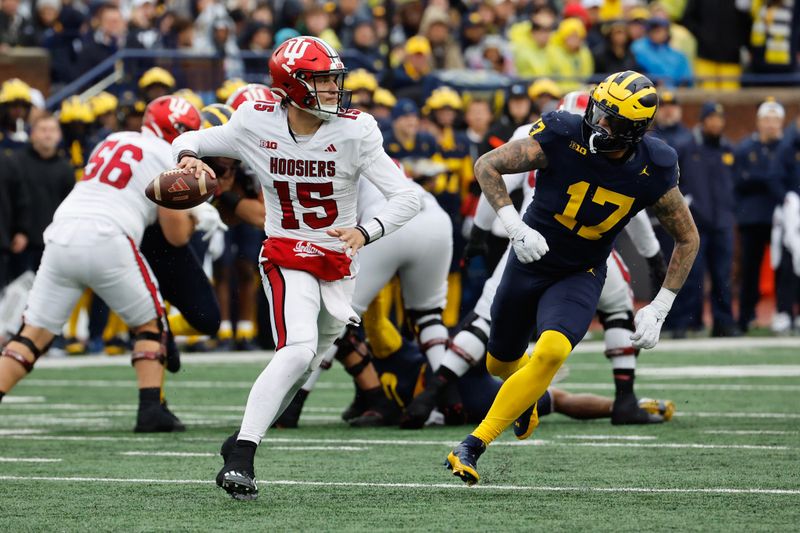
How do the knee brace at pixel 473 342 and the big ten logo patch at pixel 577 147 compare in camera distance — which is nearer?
the big ten logo patch at pixel 577 147

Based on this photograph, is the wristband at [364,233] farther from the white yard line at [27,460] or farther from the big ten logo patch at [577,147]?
Answer: the white yard line at [27,460]

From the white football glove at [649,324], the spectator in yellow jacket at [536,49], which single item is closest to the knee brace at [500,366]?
the white football glove at [649,324]

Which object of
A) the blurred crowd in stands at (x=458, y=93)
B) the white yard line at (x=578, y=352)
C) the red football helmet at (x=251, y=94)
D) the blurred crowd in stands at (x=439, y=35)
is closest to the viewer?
the red football helmet at (x=251, y=94)

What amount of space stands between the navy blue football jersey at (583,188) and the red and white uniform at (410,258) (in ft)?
5.83

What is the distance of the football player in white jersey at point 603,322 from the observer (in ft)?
27.2

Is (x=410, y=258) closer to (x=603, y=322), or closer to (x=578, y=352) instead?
(x=603, y=322)

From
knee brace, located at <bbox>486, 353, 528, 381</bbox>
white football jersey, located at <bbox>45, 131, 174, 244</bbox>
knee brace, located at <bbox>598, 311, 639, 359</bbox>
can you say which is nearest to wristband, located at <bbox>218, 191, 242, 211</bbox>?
white football jersey, located at <bbox>45, 131, 174, 244</bbox>

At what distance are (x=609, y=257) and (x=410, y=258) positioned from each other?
3.52ft

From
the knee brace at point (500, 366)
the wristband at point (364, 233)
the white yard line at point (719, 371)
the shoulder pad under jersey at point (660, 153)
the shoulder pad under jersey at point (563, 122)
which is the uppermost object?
the shoulder pad under jersey at point (563, 122)

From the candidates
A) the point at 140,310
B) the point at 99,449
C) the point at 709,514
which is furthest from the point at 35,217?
the point at 709,514

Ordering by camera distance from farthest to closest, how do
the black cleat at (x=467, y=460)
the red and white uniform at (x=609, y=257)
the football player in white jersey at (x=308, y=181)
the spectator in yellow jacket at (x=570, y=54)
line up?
the spectator in yellow jacket at (x=570, y=54) → the red and white uniform at (x=609, y=257) → the football player in white jersey at (x=308, y=181) → the black cleat at (x=467, y=460)

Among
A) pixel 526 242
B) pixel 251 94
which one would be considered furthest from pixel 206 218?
pixel 526 242

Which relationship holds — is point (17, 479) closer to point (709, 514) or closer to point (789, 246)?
point (709, 514)

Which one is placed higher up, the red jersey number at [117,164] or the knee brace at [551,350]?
the red jersey number at [117,164]
